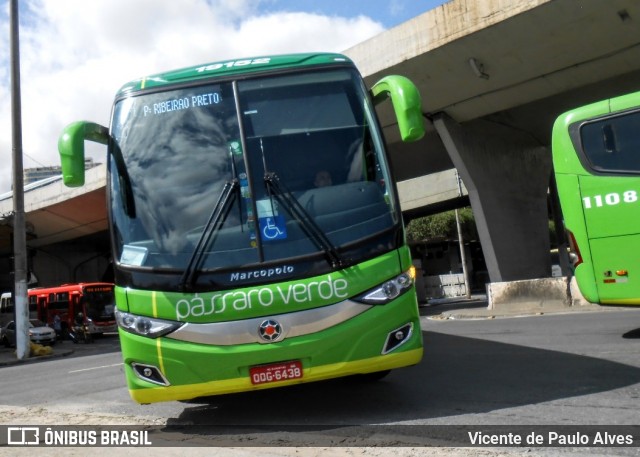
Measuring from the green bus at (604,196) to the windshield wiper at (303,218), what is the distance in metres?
5.28

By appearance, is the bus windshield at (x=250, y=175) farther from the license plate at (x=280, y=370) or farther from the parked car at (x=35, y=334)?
the parked car at (x=35, y=334)

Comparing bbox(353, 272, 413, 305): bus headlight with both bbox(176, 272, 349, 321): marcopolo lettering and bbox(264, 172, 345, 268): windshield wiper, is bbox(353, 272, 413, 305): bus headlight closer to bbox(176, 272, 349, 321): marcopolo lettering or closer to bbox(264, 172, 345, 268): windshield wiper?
bbox(176, 272, 349, 321): marcopolo lettering

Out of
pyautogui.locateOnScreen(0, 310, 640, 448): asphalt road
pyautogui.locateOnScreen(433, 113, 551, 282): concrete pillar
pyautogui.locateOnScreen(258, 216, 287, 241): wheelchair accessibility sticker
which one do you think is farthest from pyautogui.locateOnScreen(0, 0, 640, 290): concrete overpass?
pyautogui.locateOnScreen(258, 216, 287, 241): wheelchair accessibility sticker

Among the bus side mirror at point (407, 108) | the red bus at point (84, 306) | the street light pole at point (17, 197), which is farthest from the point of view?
the red bus at point (84, 306)

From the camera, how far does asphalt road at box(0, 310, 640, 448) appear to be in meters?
5.36

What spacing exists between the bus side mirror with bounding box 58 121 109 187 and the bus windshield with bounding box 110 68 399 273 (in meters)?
0.29

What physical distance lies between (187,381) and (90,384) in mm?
5772

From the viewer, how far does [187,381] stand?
5.33 meters

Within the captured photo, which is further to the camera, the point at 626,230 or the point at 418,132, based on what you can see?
the point at 626,230

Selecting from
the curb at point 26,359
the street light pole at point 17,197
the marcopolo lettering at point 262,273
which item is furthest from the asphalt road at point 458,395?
the street light pole at point 17,197

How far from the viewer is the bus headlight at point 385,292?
5.28 m

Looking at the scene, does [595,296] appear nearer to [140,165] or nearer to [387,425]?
[387,425]

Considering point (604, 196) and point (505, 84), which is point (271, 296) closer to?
point (604, 196)

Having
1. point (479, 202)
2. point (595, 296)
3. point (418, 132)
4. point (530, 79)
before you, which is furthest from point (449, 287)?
point (418, 132)
